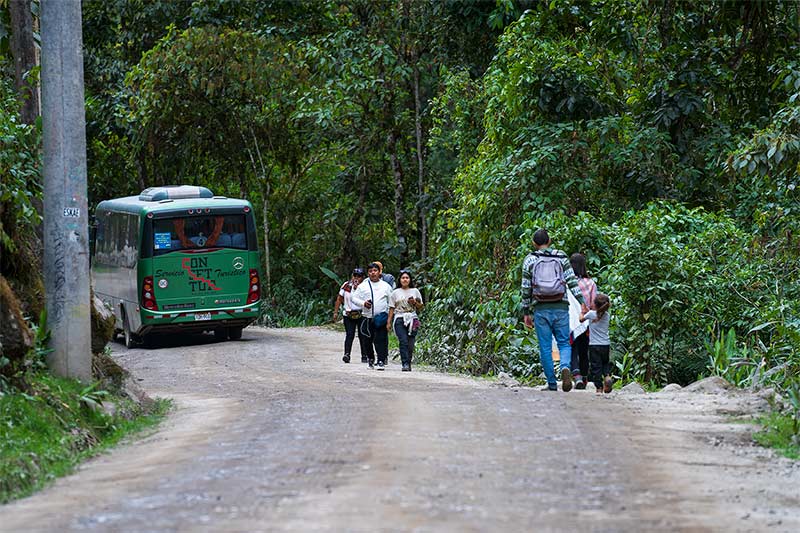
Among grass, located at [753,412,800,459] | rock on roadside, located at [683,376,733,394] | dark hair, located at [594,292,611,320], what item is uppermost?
dark hair, located at [594,292,611,320]

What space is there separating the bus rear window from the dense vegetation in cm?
424

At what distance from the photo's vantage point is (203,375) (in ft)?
62.8

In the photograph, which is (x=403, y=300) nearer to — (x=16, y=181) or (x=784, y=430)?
(x=16, y=181)

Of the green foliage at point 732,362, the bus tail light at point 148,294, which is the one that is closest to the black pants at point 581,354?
the green foliage at point 732,362

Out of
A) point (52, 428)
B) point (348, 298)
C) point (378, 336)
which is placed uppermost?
point (348, 298)

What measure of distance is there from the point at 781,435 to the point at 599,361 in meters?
4.28

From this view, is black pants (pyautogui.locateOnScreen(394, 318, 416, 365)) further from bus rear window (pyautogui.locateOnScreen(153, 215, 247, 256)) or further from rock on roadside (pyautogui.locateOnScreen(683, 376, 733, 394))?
bus rear window (pyautogui.locateOnScreen(153, 215, 247, 256))

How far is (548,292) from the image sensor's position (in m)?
13.6

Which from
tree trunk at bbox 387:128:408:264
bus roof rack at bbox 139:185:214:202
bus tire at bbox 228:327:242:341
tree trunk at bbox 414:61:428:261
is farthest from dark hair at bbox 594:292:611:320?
tree trunk at bbox 387:128:408:264

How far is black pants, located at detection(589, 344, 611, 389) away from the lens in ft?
47.5

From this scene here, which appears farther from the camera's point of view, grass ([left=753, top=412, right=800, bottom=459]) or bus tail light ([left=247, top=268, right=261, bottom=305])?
bus tail light ([left=247, top=268, right=261, bottom=305])

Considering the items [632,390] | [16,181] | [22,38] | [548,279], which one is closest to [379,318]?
[632,390]

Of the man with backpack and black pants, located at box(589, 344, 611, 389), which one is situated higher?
the man with backpack

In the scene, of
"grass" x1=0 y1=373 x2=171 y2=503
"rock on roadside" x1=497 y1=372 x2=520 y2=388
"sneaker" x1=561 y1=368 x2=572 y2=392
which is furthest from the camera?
"rock on roadside" x1=497 y1=372 x2=520 y2=388
